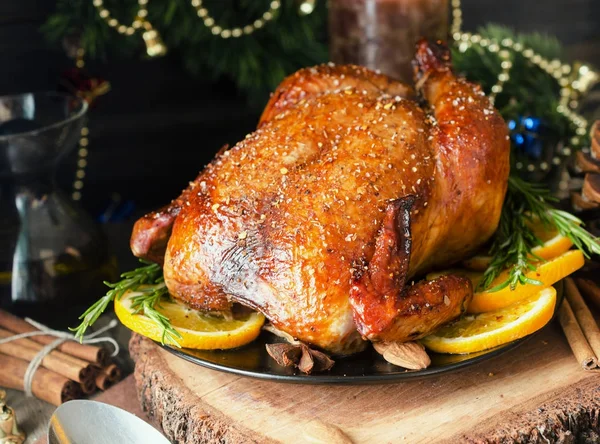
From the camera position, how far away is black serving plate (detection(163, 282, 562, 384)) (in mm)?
1553

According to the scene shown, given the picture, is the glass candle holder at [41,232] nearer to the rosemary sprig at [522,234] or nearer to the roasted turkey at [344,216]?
the roasted turkey at [344,216]

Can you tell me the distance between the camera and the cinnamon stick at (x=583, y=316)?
1799 millimetres

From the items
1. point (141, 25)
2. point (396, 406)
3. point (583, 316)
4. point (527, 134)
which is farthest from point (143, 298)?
point (527, 134)

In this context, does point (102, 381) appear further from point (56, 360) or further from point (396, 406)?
point (396, 406)

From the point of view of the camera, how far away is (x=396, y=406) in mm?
1636

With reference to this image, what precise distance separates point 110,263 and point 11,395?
0.51 m

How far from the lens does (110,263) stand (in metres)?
2.33

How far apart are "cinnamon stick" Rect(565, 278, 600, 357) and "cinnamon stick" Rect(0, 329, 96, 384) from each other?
1.21 meters

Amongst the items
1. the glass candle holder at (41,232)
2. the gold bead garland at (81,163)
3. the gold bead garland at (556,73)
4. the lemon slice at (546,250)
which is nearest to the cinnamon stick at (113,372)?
the glass candle holder at (41,232)

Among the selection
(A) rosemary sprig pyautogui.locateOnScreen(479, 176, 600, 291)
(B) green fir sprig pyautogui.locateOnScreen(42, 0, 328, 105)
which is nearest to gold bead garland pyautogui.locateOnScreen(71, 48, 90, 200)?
(B) green fir sprig pyautogui.locateOnScreen(42, 0, 328, 105)

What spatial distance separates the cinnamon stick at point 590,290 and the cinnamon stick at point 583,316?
2 cm

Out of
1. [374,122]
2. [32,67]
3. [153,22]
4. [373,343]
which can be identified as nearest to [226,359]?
[373,343]

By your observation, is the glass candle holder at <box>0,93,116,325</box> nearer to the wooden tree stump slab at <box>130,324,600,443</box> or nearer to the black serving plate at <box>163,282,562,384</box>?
the wooden tree stump slab at <box>130,324,600,443</box>

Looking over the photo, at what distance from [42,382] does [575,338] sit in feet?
4.19
